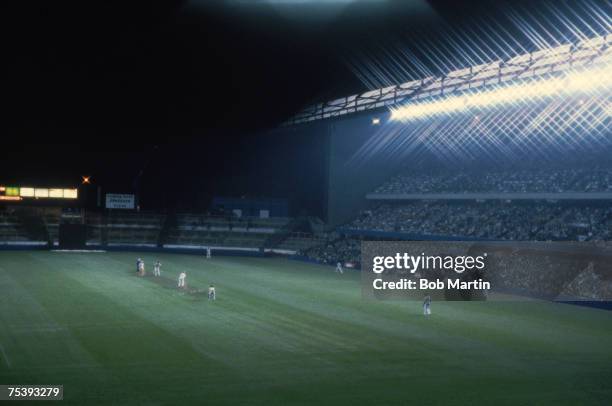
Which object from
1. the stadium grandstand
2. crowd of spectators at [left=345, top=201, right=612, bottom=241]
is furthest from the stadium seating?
crowd of spectators at [left=345, top=201, right=612, bottom=241]

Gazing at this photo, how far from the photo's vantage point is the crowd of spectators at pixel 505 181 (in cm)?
4588

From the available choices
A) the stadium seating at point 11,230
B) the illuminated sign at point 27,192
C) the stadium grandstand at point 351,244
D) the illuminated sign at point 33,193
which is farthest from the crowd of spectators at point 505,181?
the stadium seating at point 11,230

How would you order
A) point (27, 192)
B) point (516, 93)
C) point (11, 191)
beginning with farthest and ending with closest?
point (27, 192) < point (11, 191) < point (516, 93)

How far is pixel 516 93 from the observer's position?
1929 inches

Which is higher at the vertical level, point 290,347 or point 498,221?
point 498,221

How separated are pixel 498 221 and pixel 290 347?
30975mm

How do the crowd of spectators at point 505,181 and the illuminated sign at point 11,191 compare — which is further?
the illuminated sign at point 11,191

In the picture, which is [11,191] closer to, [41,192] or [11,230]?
[41,192]

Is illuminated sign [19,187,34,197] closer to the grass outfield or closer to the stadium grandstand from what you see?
the stadium grandstand

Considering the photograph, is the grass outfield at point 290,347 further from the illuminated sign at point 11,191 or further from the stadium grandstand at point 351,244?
the illuminated sign at point 11,191

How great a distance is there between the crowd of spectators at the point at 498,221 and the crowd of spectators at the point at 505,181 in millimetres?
1437

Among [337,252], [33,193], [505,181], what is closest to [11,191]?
[33,193]

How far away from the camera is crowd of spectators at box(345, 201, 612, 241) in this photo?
139ft

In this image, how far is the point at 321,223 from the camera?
69.8m
